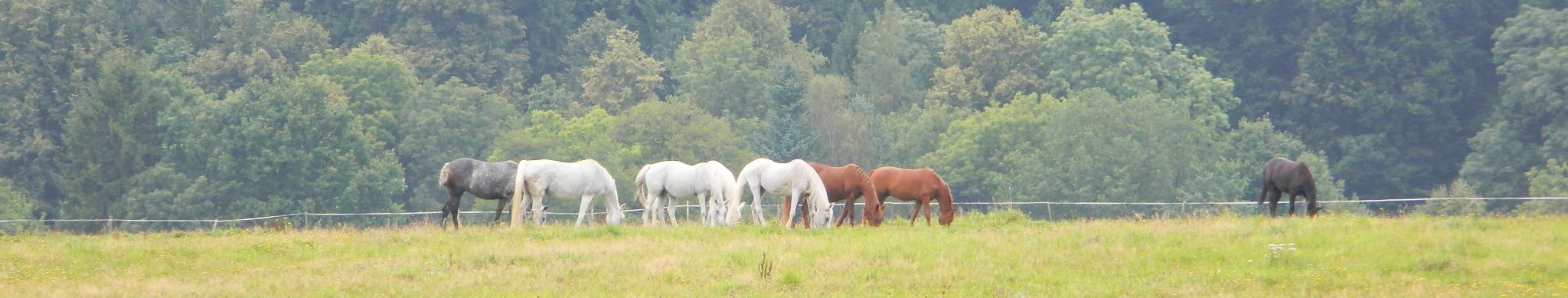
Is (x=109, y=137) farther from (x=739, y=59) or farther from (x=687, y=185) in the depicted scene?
(x=687, y=185)

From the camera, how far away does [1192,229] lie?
28.1 m

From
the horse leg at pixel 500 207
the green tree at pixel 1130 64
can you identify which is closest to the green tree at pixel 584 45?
the green tree at pixel 1130 64

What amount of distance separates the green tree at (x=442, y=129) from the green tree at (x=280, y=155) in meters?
7.27

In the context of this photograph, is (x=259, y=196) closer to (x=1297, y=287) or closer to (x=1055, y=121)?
(x=1055, y=121)

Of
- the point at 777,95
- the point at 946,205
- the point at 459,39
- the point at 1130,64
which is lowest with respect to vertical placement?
the point at 946,205

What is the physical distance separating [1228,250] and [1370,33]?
66.9 metres

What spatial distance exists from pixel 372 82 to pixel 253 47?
21.9 ft

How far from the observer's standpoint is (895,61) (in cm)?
9694

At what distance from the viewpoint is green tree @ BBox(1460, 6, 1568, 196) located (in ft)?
258

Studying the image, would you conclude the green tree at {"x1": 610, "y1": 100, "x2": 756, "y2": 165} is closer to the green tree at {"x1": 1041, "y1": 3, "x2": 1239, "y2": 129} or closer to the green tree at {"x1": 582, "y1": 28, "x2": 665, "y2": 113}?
the green tree at {"x1": 582, "y1": 28, "x2": 665, "y2": 113}

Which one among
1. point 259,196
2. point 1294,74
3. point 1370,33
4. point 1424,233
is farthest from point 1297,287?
point 1294,74

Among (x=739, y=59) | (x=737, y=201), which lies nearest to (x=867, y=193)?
(x=737, y=201)

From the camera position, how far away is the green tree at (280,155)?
2916 inches

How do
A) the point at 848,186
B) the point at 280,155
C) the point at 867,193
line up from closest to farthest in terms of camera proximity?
the point at 867,193, the point at 848,186, the point at 280,155
